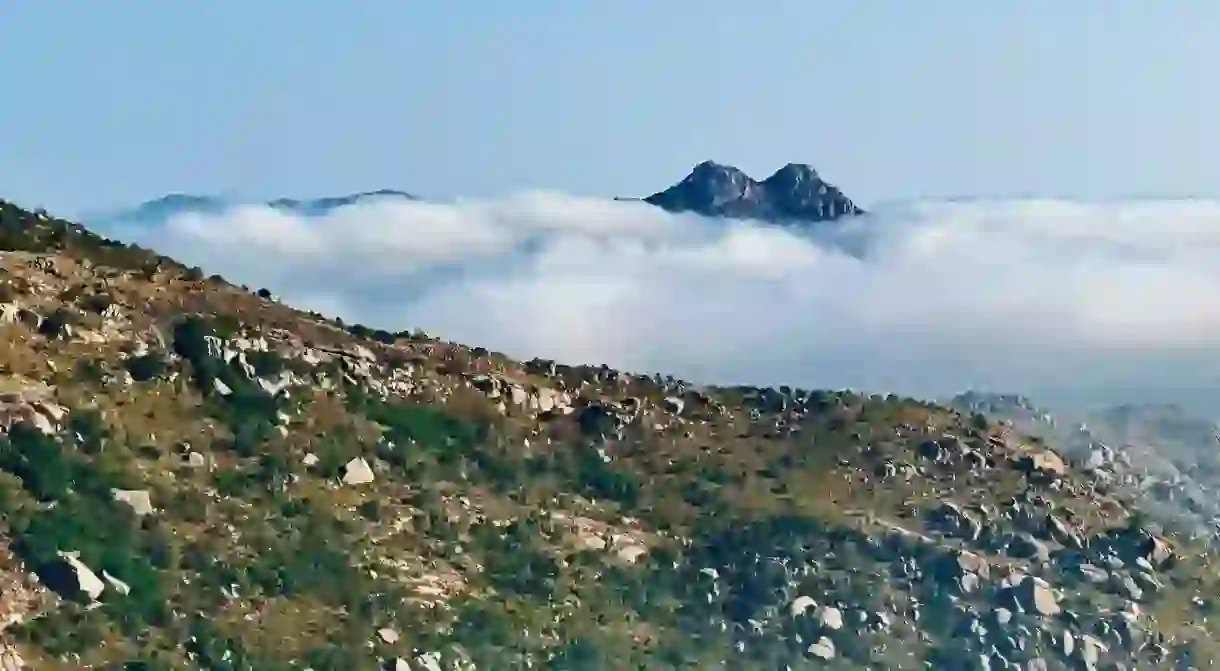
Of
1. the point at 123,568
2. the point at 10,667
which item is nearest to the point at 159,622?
the point at 123,568

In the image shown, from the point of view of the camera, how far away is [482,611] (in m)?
166

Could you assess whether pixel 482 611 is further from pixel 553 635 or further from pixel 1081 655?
pixel 1081 655

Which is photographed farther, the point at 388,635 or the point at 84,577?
the point at 388,635

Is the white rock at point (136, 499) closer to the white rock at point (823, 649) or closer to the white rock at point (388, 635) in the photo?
the white rock at point (388, 635)

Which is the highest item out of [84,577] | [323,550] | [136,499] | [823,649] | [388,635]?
[136,499]

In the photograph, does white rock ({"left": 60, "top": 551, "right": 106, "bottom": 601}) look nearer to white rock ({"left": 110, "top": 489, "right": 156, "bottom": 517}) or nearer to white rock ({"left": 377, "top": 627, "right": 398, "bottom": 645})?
white rock ({"left": 110, "top": 489, "right": 156, "bottom": 517})

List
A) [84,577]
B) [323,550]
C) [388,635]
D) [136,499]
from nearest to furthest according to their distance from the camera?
[84,577] < [388,635] < [136,499] < [323,550]

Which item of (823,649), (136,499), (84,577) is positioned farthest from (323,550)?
(823,649)

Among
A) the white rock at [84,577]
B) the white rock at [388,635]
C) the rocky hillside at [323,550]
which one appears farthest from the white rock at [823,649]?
the white rock at [84,577]

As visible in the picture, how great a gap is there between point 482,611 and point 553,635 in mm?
6710

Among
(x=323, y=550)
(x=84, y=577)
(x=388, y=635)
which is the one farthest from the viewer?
(x=323, y=550)

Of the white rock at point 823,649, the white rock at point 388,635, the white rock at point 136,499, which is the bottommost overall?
the white rock at point 823,649

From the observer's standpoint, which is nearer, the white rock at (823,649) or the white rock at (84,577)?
the white rock at (84,577)

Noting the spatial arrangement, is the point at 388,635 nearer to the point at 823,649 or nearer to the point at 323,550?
the point at 323,550
